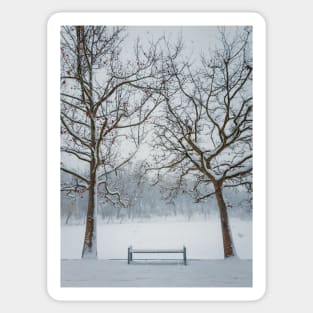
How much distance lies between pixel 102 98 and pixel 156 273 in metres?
1.25

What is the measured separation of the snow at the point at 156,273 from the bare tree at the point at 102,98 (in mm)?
373

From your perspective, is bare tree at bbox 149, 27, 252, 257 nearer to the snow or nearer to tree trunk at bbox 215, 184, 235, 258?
tree trunk at bbox 215, 184, 235, 258

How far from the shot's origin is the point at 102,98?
2584mm

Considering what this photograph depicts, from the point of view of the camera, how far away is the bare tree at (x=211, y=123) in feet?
8.27

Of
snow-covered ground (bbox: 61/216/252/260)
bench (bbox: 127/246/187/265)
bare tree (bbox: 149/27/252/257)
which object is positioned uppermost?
bare tree (bbox: 149/27/252/257)

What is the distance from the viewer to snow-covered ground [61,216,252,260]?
2514 millimetres

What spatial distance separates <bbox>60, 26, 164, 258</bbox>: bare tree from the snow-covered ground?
0.18 m
